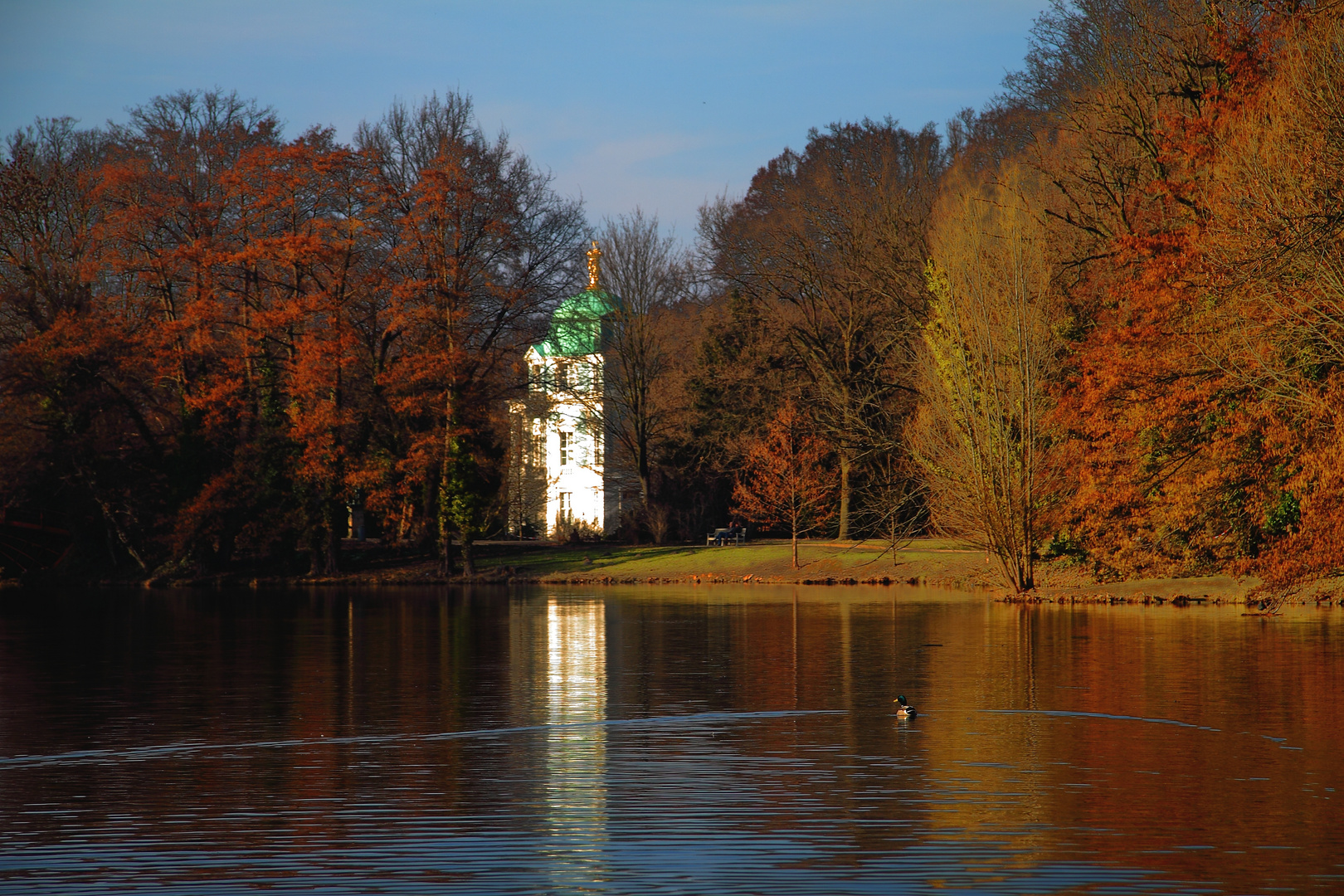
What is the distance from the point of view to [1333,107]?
22984 mm

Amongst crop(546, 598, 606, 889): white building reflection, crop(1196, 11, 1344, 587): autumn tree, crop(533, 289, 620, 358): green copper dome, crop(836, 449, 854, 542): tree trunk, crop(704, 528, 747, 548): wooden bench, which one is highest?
crop(533, 289, 620, 358): green copper dome

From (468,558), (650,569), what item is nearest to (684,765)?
(650,569)

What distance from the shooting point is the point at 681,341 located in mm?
59844

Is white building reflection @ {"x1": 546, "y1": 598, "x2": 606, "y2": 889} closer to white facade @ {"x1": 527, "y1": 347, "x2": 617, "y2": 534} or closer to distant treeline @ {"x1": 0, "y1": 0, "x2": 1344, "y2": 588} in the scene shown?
distant treeline @ {"x1": 0, "y1": 0, "x2": 1344, "y2": 588}

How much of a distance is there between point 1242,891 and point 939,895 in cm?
188

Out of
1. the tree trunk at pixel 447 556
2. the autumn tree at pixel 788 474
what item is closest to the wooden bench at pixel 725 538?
the autumn tree at pixel 788 474

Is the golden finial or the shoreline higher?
the golden finial

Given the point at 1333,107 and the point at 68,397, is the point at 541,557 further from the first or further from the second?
the point at 1333,107

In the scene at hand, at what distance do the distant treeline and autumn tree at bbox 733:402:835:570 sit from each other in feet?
0.66

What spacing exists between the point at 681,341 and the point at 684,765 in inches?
1895

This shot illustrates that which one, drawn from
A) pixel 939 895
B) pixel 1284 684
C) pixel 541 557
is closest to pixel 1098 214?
pixel 1284 684

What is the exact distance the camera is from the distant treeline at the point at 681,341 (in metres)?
31.0

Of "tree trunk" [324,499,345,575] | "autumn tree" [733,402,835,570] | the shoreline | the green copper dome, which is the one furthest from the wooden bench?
"tree trunk" [324,499,345,575]

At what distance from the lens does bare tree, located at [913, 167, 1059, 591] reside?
3388 cm
